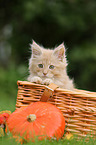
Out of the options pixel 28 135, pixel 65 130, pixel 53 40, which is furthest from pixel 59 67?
pixel 53 40

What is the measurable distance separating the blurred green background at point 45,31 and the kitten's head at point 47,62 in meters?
2.85

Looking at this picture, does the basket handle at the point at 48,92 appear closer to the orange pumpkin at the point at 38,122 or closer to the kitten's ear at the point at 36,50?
the orange pumpkin at the point at 38,122

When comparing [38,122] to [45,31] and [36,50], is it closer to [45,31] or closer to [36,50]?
[36,50]

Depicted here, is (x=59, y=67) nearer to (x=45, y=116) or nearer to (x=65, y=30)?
(x=45, y=116)

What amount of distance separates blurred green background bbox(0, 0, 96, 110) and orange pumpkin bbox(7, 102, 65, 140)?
346 cm

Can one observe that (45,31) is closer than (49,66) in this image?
No

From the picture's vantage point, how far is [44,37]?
706cm

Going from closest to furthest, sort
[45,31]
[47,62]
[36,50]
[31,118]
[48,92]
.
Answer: [31,118] < [48,92] < [47,62] < [36,50] < [45,31]

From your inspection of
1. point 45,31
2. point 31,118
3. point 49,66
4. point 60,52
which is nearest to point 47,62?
point 49,66

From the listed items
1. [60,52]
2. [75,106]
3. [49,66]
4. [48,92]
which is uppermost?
[60,52]

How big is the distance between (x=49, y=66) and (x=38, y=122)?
36.7 inches

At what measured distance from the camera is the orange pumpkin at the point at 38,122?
198 centimetres

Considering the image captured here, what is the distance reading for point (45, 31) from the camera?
23.1ft

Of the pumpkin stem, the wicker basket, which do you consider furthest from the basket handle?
the pumpkin stem
